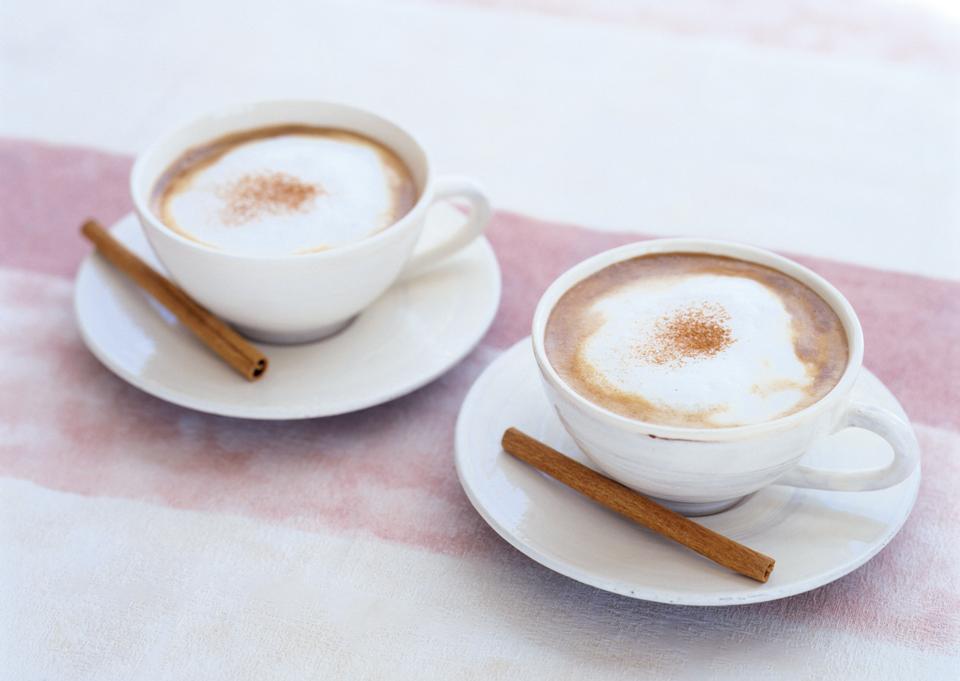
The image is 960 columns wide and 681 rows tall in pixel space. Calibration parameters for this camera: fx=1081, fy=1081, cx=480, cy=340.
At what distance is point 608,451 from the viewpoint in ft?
3.06

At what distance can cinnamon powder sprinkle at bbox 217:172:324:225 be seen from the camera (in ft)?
4.05

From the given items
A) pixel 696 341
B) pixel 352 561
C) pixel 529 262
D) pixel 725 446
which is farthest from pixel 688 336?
pixel 529 262

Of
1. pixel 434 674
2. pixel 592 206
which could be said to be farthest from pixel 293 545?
pixel 592 206

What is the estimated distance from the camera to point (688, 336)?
982 millimetres

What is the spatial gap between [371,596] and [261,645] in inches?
4.2

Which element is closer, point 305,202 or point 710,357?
point 710,357

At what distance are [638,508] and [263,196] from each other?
22.9 inches

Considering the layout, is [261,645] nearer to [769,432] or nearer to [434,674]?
[434,674]

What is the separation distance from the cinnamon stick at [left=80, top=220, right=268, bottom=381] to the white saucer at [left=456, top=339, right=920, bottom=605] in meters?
0.26

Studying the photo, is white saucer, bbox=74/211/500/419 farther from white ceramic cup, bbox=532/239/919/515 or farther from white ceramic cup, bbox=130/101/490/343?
white ceramic cup, bbox=532/239/919/515

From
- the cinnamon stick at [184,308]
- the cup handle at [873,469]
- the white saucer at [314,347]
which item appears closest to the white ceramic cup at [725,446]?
the cup handle at [873,469]

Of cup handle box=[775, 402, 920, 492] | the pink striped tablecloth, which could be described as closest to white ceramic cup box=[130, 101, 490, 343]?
the pink striped tablecloth

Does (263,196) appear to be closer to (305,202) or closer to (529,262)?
(305,202)

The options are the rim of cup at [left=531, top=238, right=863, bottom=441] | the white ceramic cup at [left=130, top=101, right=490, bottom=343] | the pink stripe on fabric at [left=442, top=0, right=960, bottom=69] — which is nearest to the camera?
the rim of cup at [left=531, top=238, right=863, bottom=441]
